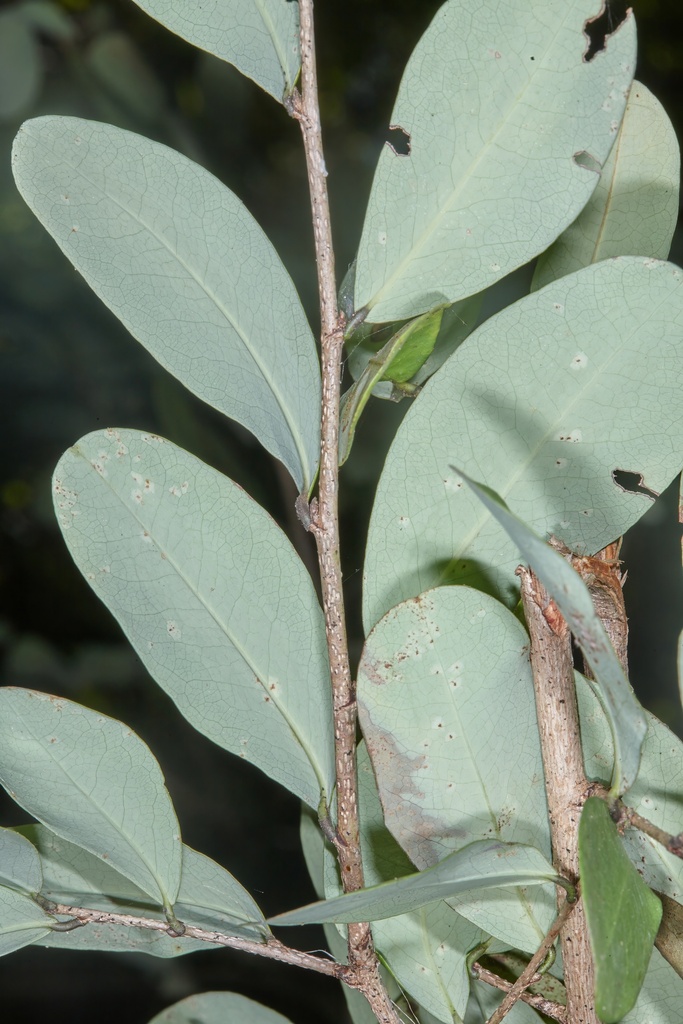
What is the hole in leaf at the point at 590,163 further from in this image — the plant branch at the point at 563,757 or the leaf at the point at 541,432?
the plant branch at the point at 563,757

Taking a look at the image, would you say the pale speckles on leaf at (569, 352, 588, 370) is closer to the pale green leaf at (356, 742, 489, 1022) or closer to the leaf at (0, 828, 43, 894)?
the pale green leaf at (356, 742, 489, 1022)

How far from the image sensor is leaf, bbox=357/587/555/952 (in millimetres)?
332

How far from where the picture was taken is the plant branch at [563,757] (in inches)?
13.2

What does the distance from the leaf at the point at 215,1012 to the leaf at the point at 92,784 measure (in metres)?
0.18

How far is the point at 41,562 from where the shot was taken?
42.0 inches

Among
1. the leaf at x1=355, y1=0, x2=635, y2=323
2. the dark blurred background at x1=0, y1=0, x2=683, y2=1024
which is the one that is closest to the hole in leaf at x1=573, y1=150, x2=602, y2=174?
the leaf at x1=355, y1=0, x2=635, y2=323

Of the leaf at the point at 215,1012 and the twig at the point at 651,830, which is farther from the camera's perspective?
the leaf at the point at 215,1012

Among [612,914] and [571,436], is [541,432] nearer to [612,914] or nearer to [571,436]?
[571,436]

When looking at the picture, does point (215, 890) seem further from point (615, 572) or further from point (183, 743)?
point (183, 743)

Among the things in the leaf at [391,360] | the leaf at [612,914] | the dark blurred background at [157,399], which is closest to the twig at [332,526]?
the leaf at [391,360]

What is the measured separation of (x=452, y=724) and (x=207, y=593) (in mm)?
125

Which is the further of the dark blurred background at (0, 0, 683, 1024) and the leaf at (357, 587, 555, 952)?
the dark blurred background at (0, 0, 683, 1024)

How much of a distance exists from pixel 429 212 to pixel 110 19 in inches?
39.2

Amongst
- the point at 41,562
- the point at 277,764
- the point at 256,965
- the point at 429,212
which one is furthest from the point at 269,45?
the point at 256,965
